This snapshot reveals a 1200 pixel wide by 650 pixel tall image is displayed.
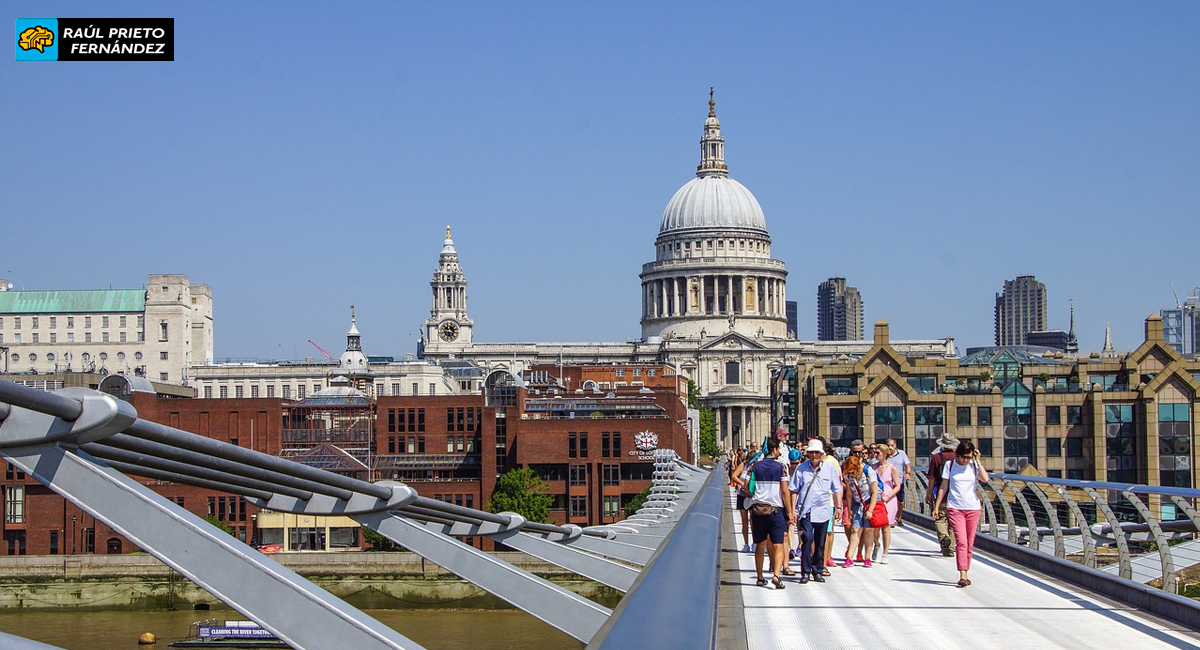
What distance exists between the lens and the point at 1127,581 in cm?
1305

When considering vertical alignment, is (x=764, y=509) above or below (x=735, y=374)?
below

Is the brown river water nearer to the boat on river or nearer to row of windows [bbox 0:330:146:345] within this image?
the boat on river

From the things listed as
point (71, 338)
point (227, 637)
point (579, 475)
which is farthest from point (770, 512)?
point (71, 338)

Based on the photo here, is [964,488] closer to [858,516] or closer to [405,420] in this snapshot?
[858,516]

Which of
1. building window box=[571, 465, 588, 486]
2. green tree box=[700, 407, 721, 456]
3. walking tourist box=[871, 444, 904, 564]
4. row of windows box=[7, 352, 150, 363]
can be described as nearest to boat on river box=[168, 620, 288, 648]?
building window box=[571, 465, 588, 486]

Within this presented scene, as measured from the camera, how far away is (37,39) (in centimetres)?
2566

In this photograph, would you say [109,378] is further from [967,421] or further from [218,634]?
[967,421]

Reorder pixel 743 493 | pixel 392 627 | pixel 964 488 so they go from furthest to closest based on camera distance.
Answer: pixel 392 627
pixel 743 493
pixel 964 488

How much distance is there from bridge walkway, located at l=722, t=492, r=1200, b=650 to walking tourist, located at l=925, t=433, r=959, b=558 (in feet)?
3.90

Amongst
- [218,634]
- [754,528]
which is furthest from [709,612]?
[218,634]

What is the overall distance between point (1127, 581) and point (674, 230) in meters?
187

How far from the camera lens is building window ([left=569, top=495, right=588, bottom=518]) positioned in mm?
73688

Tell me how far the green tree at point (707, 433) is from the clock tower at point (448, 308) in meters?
39.3

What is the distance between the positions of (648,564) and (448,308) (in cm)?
18865
